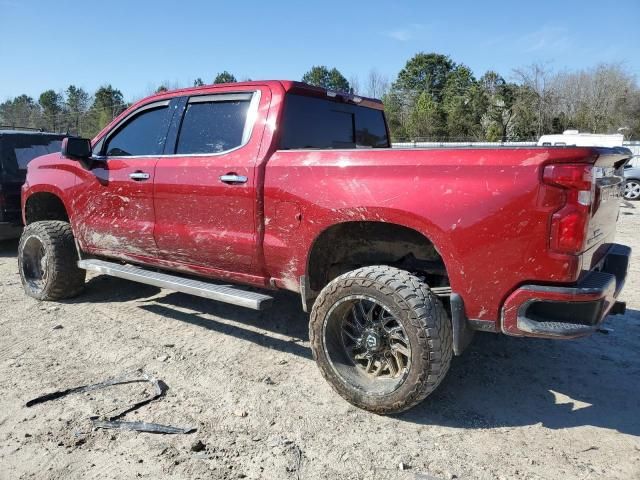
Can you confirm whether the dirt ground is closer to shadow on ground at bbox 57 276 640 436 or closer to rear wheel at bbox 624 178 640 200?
shadow on ground at bbox 57 276 640 436

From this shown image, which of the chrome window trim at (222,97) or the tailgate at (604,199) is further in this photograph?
the chrome window trim at (222,97)

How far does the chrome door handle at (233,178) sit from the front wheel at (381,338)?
3.30 feet

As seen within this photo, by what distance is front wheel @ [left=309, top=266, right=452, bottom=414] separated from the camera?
9.39 ft

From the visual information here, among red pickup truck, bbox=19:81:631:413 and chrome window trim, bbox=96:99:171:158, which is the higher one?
chrome window trim, bbox=96:99:171:158

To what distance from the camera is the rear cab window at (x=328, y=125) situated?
3.76m

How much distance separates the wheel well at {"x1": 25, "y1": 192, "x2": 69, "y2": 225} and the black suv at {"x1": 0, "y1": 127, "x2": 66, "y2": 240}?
2.09 meters

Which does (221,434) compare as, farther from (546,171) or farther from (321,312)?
(546,171)

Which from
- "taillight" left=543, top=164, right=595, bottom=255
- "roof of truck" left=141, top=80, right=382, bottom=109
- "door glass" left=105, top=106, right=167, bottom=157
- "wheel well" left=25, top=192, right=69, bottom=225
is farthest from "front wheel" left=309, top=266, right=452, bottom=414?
"wheel well" left=25, top=192, right=69, bottom=225

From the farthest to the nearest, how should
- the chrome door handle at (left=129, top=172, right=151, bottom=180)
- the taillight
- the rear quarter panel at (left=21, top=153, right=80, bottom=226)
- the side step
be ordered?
1. the rear quarter panel at (left=21, top=153, right=80, bottom=226)
2. the chrome door handle at (left=129, top=172, right=151, bottom=180)
3. the side step
4. the taillight

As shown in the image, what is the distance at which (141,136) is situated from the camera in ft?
14.9

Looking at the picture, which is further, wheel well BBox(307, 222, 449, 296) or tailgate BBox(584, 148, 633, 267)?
wheel well BBox(307, 222, 449, 296)

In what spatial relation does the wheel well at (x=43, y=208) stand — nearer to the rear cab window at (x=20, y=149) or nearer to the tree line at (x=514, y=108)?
the rear cab window at (x=20, y=149)

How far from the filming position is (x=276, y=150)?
3.57 metres

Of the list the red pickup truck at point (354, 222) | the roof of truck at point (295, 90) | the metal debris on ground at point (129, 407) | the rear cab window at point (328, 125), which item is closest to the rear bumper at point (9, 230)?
the red pickup truck at point (354, 222)
